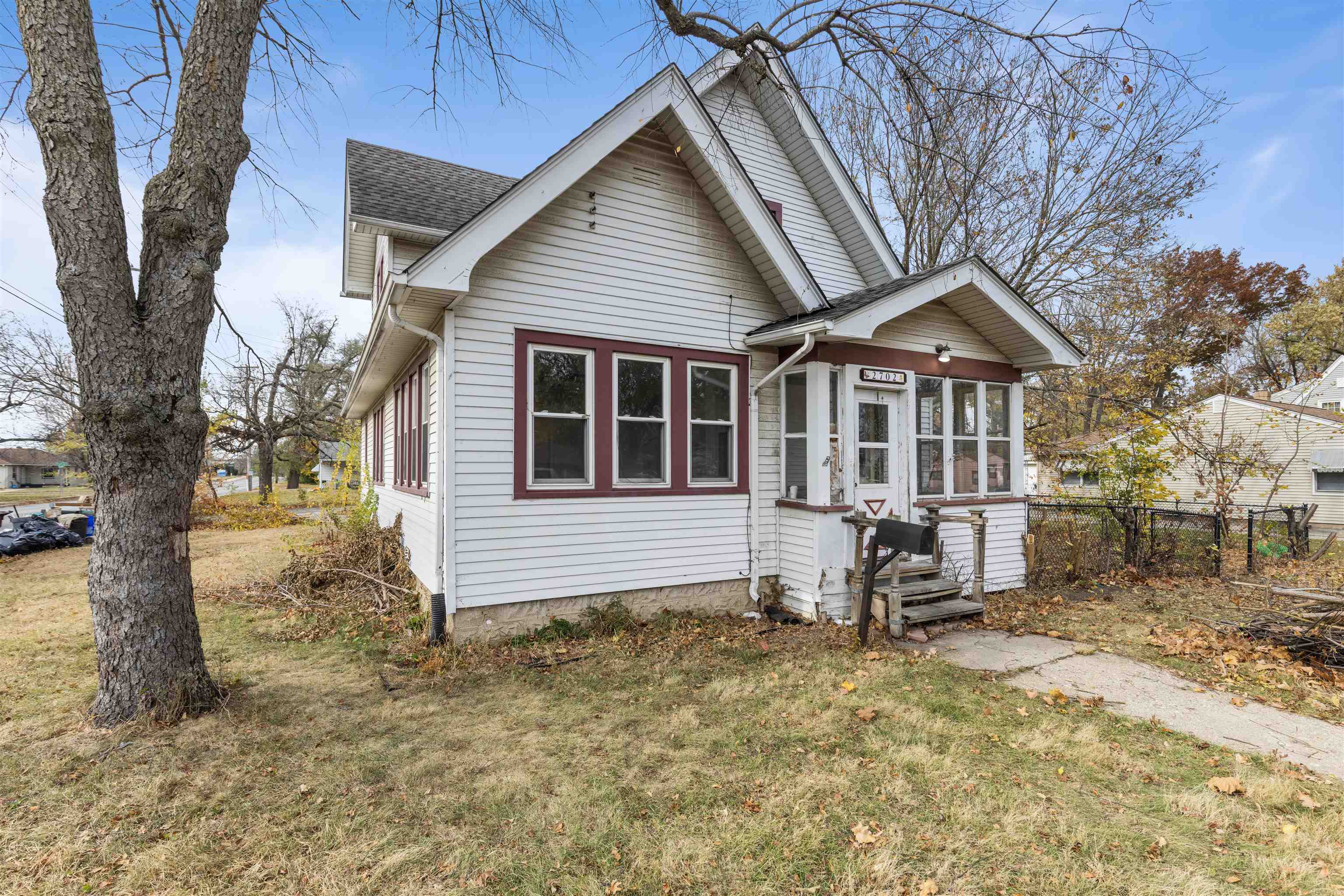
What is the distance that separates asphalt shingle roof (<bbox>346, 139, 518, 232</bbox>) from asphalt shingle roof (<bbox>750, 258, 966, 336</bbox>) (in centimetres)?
351

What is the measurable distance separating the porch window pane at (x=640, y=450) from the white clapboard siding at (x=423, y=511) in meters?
1.98

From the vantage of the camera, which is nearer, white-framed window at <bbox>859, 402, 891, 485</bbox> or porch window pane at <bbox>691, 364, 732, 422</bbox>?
porch window pane at <bbox>691, 364, 732, 422</bbox>

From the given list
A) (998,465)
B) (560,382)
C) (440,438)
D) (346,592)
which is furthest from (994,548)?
(346,592)

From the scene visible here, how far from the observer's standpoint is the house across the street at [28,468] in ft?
216

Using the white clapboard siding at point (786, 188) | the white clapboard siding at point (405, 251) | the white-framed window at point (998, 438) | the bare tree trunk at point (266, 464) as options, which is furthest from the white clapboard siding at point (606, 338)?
the bare tree trunk at point (266, 464)

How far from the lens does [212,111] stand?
4352 mm

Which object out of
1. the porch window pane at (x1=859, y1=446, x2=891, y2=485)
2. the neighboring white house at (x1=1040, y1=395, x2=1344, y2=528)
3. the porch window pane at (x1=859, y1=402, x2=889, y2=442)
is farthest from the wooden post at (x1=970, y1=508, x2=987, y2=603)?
the neighboring white house at (x1=1040, y1=395, x2=1344, y2=528)

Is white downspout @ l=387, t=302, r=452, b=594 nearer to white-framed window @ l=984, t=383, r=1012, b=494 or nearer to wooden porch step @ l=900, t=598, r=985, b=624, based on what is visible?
wooden porch step @ l=900, t=598, r=985, b=624

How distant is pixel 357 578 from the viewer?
8.79m

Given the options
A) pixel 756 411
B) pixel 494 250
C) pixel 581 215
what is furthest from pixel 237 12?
pixel 756 411

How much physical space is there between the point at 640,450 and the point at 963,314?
4.90 meters

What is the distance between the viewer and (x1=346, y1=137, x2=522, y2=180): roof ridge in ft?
32.0

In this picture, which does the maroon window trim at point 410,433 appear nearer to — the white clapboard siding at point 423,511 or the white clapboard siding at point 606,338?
the white clapboard siding at point 423,511

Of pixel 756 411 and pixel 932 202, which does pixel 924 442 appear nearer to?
pixel 756 411
